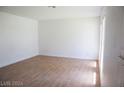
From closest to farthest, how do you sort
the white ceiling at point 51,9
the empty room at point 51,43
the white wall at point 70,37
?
the white ceiling at point 51,9, the empty room at point 51,43, the white wall at point 70,37

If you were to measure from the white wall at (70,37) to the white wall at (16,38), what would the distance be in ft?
2.35

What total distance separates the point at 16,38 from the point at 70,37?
2822 millimetres

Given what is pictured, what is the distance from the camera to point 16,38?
17.8 feet

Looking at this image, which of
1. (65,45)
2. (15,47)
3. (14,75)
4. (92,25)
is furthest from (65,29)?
(14,75)

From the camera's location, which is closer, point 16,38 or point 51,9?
point 51,9

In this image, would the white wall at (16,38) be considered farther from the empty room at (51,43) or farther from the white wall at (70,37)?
the white wall at (70,37)

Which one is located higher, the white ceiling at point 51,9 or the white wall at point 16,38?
the white ceiling at point 51,9

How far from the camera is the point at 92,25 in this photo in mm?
6078

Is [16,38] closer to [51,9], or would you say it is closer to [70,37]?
[51,9]

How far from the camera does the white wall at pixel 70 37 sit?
20.2 ft

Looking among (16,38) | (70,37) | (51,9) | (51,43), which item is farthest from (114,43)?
(51,43)

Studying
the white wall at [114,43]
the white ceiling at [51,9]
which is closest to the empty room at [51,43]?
the white ceiling at [51,9]

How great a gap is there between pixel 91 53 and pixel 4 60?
418 centimetres
